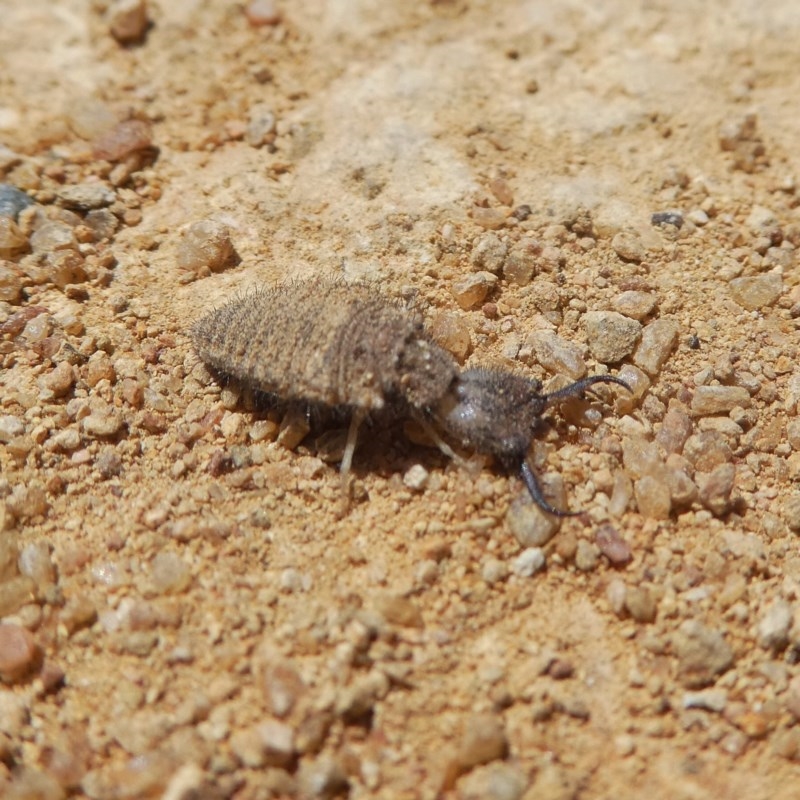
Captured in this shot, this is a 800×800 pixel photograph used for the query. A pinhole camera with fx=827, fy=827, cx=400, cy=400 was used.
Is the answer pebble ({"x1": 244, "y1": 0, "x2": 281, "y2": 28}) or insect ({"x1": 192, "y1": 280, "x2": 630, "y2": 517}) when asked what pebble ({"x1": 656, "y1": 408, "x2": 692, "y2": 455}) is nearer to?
insect ({"x1": 192, "y1": 280, "x2": 630, "y2": 517})

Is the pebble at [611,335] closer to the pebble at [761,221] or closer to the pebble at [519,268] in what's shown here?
the pebble at [519,268]

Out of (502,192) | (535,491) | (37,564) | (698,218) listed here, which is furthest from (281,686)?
(698,218)

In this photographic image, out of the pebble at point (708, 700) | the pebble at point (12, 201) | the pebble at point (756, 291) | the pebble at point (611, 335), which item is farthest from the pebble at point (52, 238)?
the pebble at point (708, 700)

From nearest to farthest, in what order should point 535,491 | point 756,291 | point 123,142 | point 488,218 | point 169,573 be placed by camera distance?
point 169,573
point 535,491
point 756,291
point 488,218
point 123,142

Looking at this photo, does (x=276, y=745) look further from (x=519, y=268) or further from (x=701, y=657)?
(x=519, y=268)

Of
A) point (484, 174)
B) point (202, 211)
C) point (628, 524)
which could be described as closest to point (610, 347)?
point (628, 524)

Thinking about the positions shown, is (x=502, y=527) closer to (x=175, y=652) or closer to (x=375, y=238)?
(x=175, y=652)
